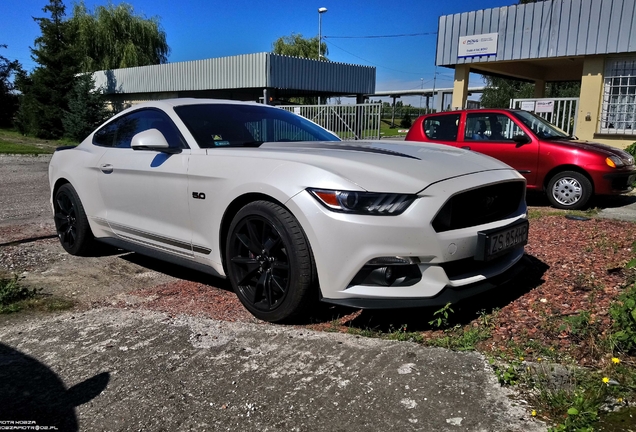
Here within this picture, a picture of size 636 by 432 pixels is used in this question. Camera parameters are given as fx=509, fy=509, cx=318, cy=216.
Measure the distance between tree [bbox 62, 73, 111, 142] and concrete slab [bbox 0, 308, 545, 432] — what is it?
955 inches

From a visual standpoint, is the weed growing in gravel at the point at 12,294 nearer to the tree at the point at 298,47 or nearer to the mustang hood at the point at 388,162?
the mustang hood at the point at 388,162

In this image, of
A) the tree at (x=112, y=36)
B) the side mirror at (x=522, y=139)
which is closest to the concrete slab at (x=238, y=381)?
the side mirror at (x=522, y=139)

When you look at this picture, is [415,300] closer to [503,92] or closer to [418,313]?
[418,313]

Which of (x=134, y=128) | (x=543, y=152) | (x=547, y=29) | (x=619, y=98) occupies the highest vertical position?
(x=547, y=29)

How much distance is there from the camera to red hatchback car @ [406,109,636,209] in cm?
748

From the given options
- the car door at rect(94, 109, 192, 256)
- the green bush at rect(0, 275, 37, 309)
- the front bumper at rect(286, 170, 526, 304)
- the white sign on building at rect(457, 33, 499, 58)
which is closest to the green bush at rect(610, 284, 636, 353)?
the front bumper at rect(286, 170, 526, 304)

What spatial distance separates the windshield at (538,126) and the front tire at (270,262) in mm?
6213

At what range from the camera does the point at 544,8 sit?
13.0 metres

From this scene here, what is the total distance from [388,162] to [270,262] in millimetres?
984

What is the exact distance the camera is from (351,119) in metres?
16.2

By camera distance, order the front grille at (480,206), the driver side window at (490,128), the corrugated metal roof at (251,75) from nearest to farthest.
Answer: the front grille at (480,206) < the driver side window at (490,128) < the corrugated metal roof at (251,75)

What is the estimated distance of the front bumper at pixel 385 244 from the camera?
9.40 feet

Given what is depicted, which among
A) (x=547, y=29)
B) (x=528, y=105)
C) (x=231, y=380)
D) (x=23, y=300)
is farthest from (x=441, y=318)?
(x=547, y=29)

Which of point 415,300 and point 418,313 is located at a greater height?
point 415,300
